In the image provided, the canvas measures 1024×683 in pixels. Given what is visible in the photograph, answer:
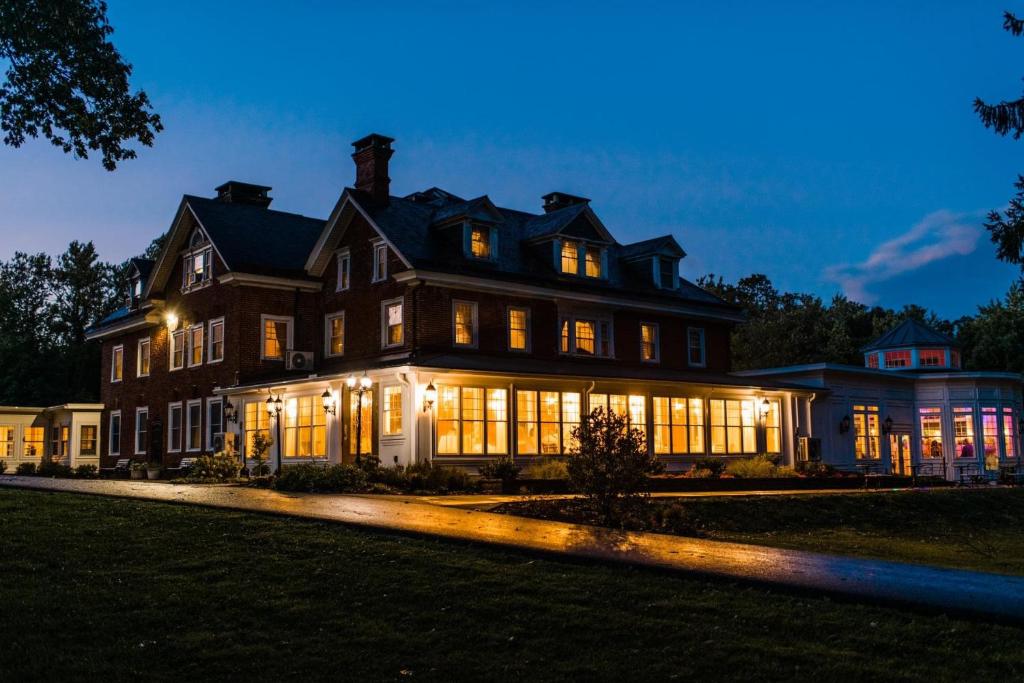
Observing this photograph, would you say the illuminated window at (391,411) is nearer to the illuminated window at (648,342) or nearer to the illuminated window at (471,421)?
the illuminated window at (471,421)

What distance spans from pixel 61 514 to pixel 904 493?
67.5 ft

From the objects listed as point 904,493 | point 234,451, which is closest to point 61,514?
Answer: point 234,451

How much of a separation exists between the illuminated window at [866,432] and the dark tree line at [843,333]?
19744 millimetres

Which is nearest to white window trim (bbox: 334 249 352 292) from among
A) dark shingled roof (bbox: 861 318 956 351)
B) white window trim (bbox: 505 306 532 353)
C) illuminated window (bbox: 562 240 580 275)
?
white window trim (bbox: 505 306 532 353)

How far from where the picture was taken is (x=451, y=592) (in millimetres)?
9672

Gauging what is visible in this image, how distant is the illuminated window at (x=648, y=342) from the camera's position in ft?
116

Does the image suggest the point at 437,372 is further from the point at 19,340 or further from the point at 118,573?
the point at 19,340

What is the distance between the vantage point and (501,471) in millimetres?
24875

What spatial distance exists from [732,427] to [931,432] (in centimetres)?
1348

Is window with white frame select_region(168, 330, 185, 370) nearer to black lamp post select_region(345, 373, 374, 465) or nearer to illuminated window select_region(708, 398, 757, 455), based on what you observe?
black lamp post select_region(345, 373, 374, 465)

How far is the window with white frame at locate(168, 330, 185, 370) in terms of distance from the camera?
3759 centimetres

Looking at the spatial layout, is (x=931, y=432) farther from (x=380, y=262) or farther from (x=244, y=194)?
(x=244, y=194)

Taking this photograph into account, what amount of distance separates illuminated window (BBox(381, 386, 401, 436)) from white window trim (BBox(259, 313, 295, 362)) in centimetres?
757

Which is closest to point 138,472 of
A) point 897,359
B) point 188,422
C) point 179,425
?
point 188,422
